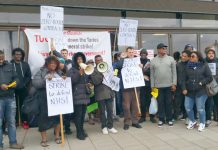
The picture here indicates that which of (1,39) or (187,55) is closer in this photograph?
(187,55)

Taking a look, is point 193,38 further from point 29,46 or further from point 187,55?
point 29,46

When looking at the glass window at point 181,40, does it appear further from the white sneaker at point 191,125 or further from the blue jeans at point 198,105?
the white sneaker at point 191,125

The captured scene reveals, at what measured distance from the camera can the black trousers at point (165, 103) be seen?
7246 millimetres

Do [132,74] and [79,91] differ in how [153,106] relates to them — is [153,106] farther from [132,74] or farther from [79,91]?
[79,91]

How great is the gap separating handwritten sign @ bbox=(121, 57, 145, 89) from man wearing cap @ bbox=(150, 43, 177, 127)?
317 millimetres

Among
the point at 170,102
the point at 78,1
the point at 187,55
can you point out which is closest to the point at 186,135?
the point at 170,102

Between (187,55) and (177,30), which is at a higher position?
(177,30)

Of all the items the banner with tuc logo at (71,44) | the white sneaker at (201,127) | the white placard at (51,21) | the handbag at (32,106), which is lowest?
the white sneaker at (201,127)

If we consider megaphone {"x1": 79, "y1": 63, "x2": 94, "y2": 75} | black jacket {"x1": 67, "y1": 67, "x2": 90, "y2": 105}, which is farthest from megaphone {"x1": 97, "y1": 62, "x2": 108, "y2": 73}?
black jacket {"x1": 67, "y1": 67, "x2": 90, "y2": 105}

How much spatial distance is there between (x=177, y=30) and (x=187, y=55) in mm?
2795

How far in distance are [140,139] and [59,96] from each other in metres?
1.90

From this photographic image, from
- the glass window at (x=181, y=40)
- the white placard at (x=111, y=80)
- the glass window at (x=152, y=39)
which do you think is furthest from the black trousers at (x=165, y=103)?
the glass window at (x=181, y=40)

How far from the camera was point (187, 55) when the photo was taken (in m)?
7.20

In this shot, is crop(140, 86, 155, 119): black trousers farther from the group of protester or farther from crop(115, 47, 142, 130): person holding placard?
crop(115, 47, 142, 130): person holding placard
